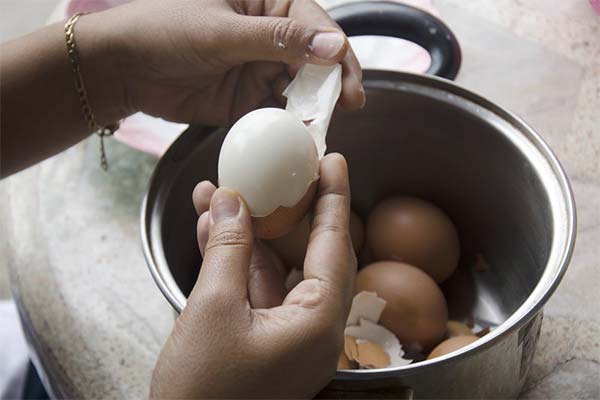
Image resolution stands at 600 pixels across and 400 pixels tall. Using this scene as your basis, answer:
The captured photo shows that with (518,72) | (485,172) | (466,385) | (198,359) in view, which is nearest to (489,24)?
(518,72)

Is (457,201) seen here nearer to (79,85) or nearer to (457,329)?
(457,329)

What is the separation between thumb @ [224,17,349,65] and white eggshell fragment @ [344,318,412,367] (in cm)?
26

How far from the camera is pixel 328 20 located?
69 centimetres

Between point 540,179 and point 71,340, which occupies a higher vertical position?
point 540,179

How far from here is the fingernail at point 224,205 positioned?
0.50 meters

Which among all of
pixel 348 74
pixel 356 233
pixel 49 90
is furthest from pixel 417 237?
pixel 49 90

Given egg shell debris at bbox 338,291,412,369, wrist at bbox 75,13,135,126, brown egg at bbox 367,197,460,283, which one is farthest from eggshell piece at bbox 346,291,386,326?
wrist at bbox 75,13,135,126

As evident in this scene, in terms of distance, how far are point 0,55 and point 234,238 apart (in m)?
0.43

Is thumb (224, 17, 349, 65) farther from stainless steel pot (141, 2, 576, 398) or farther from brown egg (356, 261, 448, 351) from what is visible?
brown egg (356, 261, 448, 351)

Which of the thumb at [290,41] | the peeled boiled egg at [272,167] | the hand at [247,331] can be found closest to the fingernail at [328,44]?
the thumb at [290,41]

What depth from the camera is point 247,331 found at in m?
0.46

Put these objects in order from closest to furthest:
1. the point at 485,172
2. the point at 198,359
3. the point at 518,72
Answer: the point at 198,359 < the point at 485,172 < the point at 518,72

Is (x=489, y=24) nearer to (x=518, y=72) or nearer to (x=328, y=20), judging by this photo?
(x=518, y=72)

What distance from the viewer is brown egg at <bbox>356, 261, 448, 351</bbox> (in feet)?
2.26
